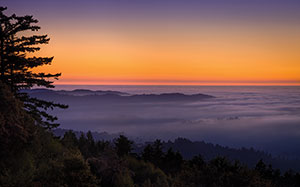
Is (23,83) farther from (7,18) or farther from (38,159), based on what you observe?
(38,159)

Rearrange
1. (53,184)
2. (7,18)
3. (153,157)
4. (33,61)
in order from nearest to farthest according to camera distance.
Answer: (53,184)
(7,18)
(33,61)
(153,157)

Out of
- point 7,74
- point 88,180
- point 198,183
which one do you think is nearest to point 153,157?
point 198,183

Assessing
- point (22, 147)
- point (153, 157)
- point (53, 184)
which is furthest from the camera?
point (153, 157)

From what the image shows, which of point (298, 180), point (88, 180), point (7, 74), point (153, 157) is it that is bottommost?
point (298, 180)

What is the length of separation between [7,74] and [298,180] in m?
58.3

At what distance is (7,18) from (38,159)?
38.3 ft

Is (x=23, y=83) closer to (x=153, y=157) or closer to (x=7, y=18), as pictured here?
(x=7, y=18)

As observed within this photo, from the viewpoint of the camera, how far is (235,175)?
1884 centimetres

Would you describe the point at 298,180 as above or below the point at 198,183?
below

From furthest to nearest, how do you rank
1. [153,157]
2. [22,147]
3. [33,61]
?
[153,157] < [33,61] < [22,147]

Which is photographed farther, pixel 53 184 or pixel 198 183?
pixel 198 183

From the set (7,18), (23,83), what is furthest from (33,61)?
(7,18)

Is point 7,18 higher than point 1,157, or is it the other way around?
point 7,18

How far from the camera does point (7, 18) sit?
1803cm
